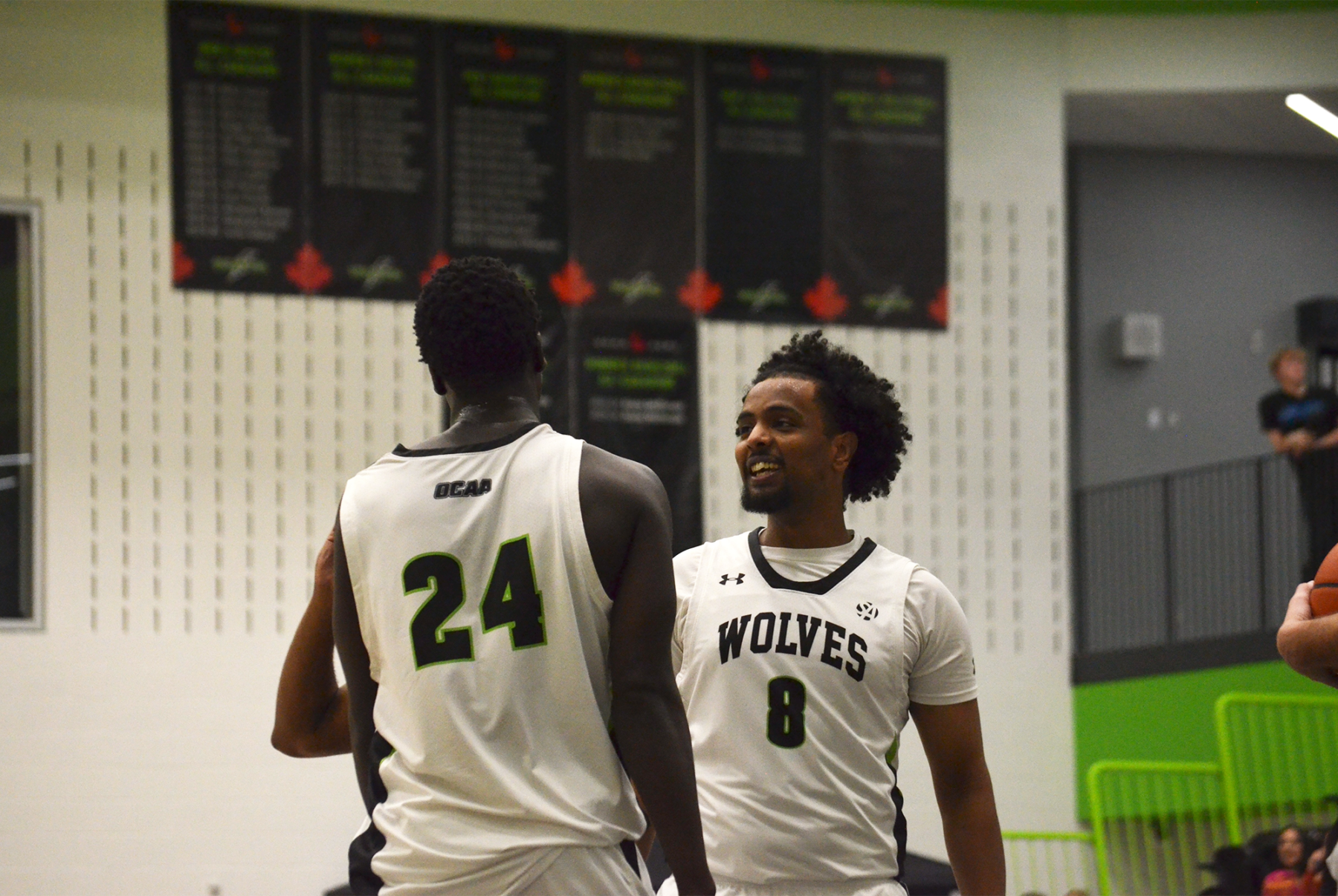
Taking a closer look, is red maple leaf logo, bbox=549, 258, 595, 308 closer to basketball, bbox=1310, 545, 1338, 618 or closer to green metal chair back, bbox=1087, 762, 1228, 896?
green metal chair back, bbox=1087, 762, 1228, 896

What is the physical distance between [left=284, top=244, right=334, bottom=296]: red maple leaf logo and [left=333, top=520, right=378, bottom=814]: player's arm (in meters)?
6.09

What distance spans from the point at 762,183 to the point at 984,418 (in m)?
1.95

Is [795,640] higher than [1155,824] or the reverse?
higher

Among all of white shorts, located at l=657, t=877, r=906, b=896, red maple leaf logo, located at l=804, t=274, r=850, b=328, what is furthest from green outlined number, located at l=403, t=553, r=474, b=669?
red maple leaf logo, located at l=804, t=274, r=850, b=328

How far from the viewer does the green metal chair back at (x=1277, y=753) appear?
29.2ft

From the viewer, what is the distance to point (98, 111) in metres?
8.12

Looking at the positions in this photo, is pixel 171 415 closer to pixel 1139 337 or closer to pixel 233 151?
pixel 233 151

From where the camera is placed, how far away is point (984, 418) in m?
9.15

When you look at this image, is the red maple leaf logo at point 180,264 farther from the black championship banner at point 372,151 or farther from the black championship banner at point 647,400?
the black championship banner at point 647,400

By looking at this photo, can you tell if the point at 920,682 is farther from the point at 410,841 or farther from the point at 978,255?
the point at 978,255

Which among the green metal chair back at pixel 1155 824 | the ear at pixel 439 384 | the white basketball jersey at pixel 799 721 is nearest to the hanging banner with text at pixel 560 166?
the green metal chair back at pixel 1155 824

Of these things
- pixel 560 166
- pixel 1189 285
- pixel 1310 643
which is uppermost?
pixel 560 166

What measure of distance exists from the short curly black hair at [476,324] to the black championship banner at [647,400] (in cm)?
604

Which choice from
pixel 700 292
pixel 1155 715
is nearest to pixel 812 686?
pixel 700 292
